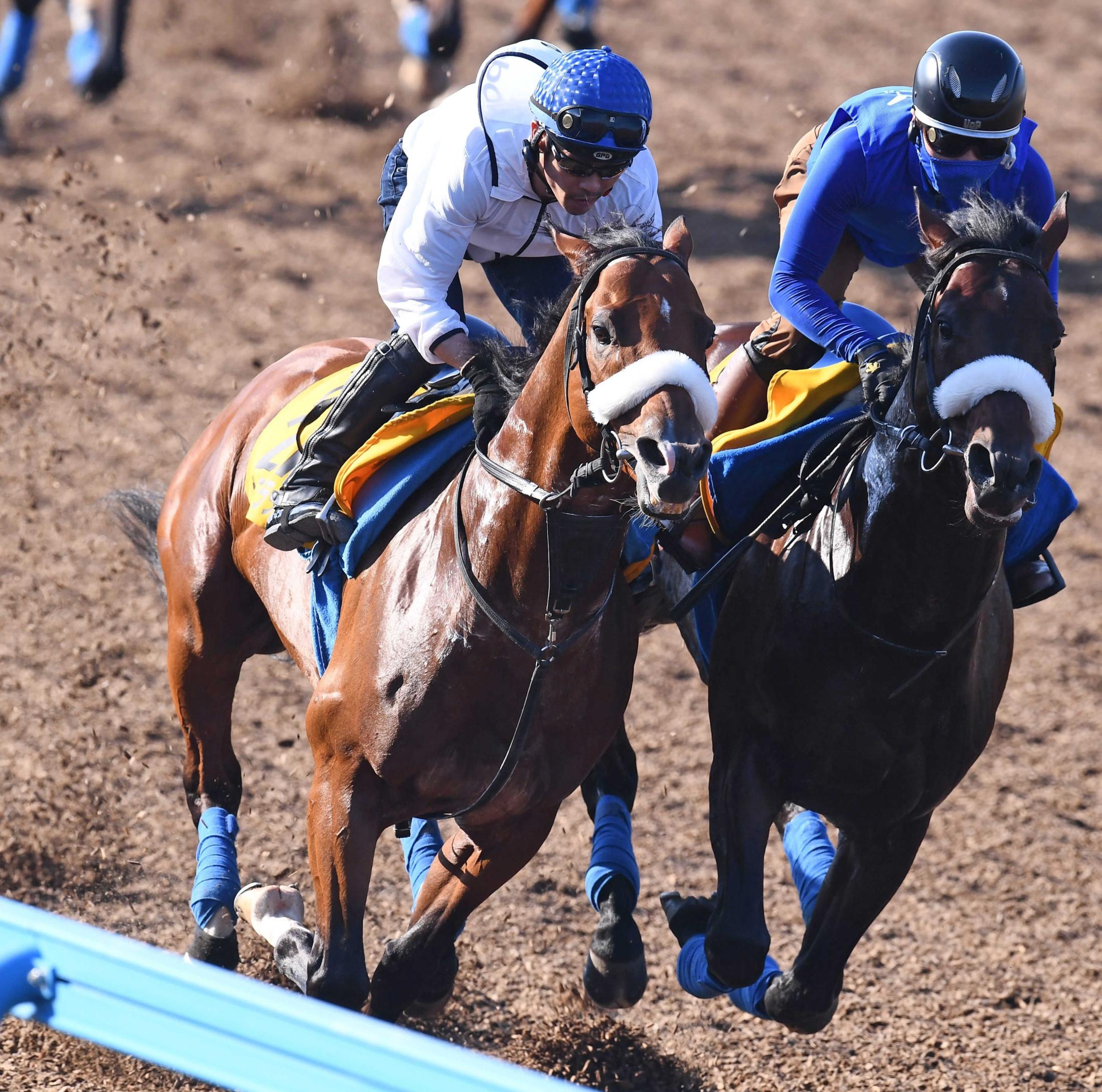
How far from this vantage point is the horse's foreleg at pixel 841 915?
3793mm

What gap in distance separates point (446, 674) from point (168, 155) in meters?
7.69

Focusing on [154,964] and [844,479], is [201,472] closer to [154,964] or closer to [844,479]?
[844,479]

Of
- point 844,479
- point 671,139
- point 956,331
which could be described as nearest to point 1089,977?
point 844,479

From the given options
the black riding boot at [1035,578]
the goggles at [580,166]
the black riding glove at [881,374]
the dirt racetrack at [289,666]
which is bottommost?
the dirt racetrack at [289,666]

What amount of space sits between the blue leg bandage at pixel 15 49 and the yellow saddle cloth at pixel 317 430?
6622mm

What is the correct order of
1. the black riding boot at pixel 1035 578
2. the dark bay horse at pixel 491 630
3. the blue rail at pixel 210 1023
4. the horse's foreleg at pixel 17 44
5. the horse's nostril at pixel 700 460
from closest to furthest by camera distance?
the blue rail at pixel 210 1023
the horse's nostril at pixel 700 460
the dark bay horse at pixel 491 630
the black riding boot at pixel 1035 578
the horse's foreleg at pixel 17 44

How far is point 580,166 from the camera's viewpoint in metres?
3.30

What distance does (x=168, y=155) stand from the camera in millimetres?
10055

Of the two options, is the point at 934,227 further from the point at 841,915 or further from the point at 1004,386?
the point at 841,915

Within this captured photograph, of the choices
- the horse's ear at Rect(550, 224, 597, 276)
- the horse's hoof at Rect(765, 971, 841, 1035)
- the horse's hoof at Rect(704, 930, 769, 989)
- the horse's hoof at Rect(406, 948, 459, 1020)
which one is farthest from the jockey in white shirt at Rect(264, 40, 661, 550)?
the horse's hoof at Rect(765, 971, 841, 1035)

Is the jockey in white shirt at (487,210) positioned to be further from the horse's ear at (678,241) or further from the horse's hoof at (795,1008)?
the horse's hoof at (795,1008)

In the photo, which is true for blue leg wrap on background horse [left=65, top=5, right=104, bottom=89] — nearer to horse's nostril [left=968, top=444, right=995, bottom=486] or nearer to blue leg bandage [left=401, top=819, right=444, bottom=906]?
blue leg bandage [left=401, top=819, right=444, bottom=906]

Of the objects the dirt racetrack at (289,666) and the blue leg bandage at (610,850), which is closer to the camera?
the blue leg bandage at (610,850)

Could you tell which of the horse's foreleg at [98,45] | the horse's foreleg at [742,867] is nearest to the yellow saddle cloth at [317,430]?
the horse's foreleg at [742,867]
